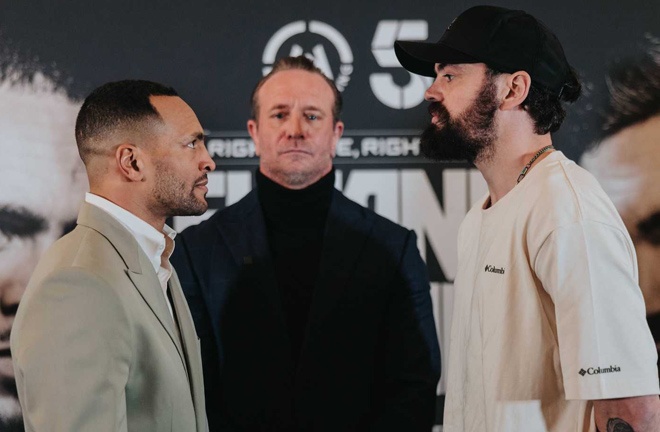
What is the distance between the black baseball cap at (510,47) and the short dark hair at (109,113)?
2.42 feet

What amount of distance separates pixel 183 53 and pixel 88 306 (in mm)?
1677

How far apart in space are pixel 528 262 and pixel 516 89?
476mm

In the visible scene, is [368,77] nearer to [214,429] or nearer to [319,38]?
[319,38]

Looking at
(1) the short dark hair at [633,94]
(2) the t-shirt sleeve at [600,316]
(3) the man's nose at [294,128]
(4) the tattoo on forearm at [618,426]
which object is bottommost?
(4) the tattoo on forearm at [618,426]

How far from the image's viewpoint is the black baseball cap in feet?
6.41

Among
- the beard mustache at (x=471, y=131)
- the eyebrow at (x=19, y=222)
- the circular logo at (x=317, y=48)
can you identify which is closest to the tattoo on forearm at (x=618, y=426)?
the beard mustache at (x=471, y=131)

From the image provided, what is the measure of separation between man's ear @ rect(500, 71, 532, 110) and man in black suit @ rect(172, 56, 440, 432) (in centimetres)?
81

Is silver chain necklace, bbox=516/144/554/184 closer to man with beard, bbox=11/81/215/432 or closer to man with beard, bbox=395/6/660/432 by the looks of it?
man with beard, bbox=395/6/660/432

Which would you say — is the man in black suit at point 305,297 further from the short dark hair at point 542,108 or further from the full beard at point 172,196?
the short dark hair at point 542,108

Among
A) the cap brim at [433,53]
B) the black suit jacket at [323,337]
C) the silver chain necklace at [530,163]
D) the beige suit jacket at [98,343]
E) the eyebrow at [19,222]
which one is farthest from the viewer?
the eyebrow at [19,222]

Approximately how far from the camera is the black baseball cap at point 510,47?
1.96 metres

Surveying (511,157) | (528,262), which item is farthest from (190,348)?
(511,157)

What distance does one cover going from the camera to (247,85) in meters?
2.96

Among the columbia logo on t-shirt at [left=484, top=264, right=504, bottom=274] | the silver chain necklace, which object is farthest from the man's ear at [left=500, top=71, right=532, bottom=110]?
the columbia logo on t-shirt at [left=484, top=264, right=504, bottom=274]
